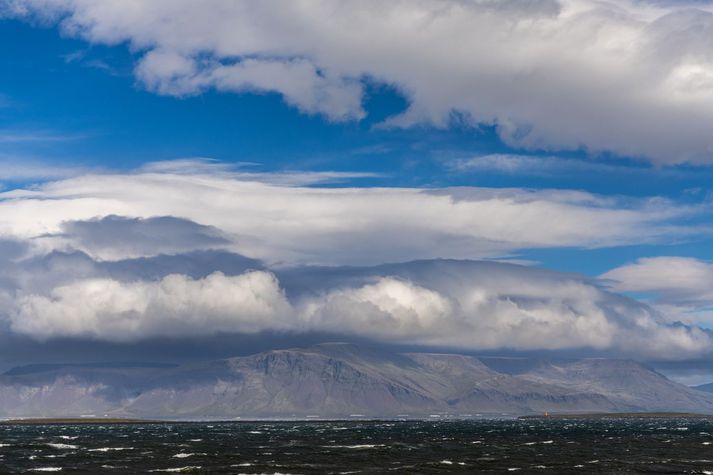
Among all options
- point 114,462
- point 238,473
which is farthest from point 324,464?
point 114,462

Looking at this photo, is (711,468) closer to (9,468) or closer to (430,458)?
(430,458)

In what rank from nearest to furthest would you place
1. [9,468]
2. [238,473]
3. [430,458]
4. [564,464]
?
[238,473], [9,468], [564,464], [430,458]

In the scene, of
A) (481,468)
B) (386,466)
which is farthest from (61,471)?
(481,468)

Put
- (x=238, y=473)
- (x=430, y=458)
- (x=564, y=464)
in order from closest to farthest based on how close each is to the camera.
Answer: (x=238, y=473) → (x=564, y=464) → (x=430, y=458)

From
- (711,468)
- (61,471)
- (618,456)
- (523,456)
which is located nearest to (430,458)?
(523,456)

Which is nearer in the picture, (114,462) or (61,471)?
(61,471)

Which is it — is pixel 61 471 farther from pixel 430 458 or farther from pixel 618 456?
pixel 618 456

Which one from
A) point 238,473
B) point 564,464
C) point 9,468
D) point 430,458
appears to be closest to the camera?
point 238,473

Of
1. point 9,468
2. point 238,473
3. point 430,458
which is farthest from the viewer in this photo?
point 430,458

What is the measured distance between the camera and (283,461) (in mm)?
182000

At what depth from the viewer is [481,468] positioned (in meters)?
164

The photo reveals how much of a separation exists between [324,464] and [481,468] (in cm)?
3031

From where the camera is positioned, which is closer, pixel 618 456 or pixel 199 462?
pixel 199 462

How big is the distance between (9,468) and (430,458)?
83296mm
